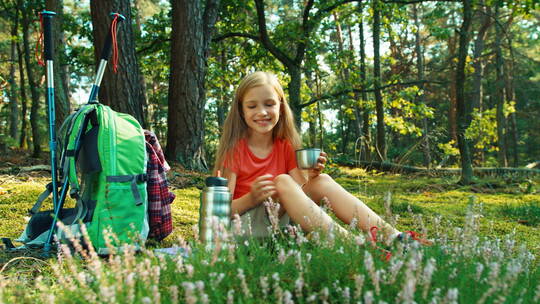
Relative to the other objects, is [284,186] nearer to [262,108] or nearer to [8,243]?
[262,108]

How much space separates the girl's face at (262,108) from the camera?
3309 millimetres

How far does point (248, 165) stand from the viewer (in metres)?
3.42

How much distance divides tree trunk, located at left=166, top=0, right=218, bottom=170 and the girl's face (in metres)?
4.21

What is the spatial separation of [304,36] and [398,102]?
12.1 feet

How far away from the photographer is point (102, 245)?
295 cm

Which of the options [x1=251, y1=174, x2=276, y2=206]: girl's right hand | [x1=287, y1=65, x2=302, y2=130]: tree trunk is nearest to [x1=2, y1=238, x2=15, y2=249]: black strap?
[x1=251, y1=174, x2=276, y2=206]: girl's right hand

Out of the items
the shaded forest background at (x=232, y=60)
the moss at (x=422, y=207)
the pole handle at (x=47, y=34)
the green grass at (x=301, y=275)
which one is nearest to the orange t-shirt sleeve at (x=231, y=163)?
the moss at (x=422, y=207)

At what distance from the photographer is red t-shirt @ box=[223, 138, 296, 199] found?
3.38 metres

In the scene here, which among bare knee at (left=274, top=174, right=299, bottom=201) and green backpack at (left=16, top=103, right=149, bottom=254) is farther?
green backpack at (left=16, top=103, right=149, bottom=254)

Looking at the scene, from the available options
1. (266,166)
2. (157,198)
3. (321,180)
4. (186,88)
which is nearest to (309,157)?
(321,180)

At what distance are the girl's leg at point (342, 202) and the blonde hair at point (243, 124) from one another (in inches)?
21.4

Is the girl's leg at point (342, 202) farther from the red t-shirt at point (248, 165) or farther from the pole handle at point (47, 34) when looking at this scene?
the pole handle at point (47, 34)

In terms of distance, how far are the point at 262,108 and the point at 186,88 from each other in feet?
14.6

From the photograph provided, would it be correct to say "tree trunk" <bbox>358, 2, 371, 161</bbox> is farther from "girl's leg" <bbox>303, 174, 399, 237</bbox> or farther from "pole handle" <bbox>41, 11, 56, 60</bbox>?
"pole handle" <bbox>41, 11, 56, 60</bbox>
